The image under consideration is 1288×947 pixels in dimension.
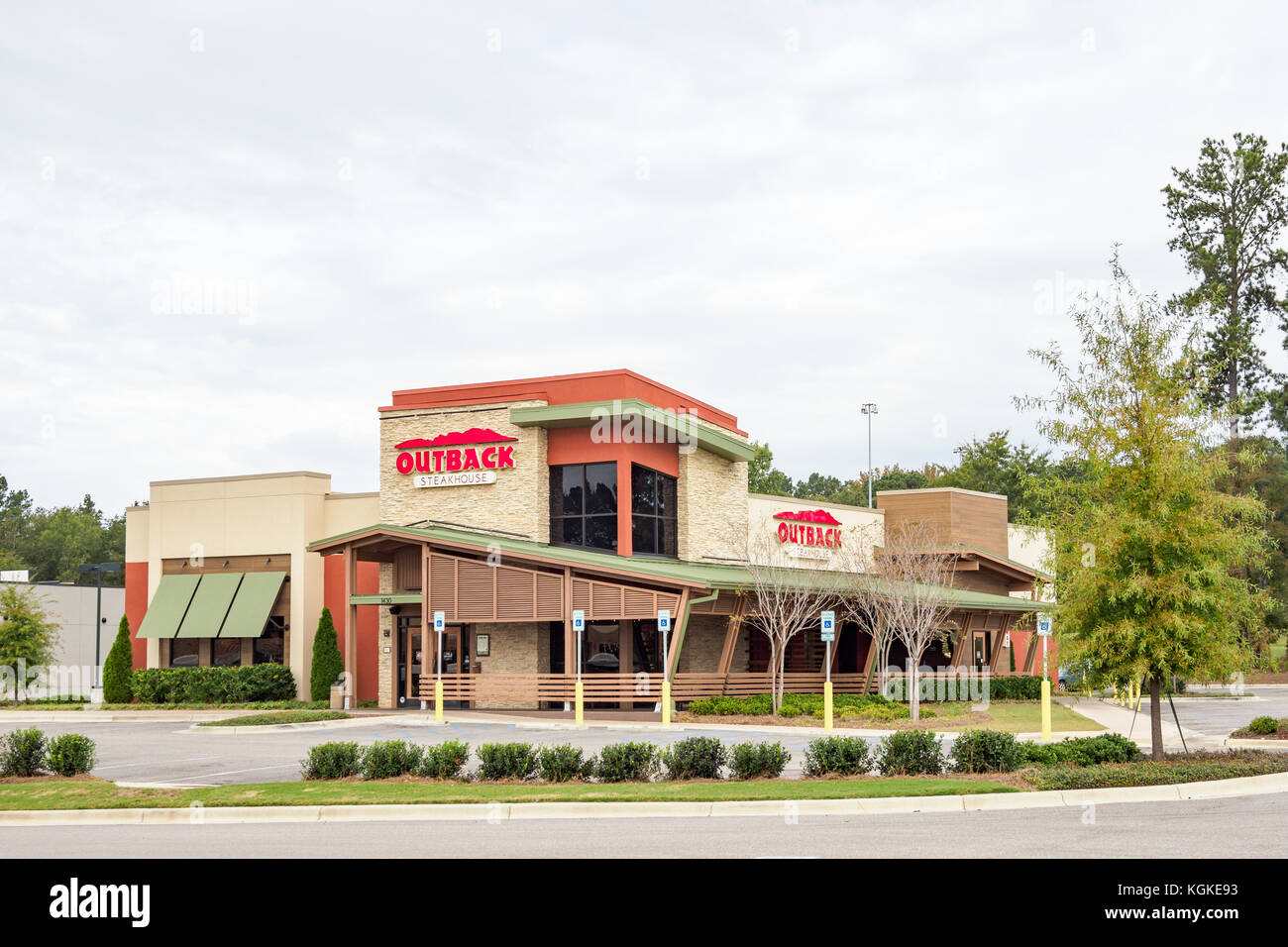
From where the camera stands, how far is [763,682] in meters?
33.8

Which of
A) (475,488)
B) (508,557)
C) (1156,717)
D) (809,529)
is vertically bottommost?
(1156,717)

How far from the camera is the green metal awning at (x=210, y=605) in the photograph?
129 feet

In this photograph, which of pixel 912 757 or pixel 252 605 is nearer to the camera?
pixel 912 757

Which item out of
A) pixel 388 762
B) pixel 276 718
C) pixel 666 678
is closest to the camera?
pixel 388 762

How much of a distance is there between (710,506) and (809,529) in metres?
6.23

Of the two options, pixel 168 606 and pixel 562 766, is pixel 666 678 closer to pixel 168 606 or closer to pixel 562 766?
pixel 562 766

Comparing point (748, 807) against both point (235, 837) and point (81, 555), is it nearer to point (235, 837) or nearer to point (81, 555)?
point (235, 837)

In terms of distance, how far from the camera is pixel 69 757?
18953 millimetres

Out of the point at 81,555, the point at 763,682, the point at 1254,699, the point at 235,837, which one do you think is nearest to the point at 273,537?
the point at 763,682

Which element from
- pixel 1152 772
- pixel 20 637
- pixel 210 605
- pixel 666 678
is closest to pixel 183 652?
pixel 210 605

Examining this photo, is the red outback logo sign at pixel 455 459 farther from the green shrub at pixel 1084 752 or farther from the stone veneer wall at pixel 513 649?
the green shrub at pixel 1084 752

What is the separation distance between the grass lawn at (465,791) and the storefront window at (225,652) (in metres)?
22.9

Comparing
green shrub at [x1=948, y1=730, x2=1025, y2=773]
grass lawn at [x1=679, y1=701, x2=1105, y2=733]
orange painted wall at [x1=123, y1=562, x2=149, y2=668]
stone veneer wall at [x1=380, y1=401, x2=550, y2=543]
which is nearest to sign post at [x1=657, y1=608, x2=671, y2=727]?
grass lawn at [x1=679, y1=701, x2=1105, y2=733]
